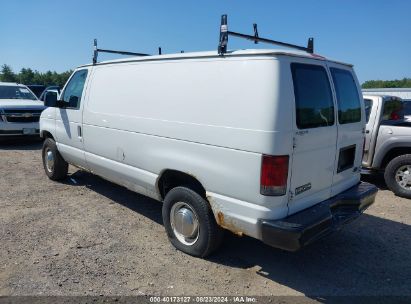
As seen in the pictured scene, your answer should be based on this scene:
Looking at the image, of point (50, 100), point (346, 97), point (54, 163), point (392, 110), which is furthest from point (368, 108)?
point (54, 163)

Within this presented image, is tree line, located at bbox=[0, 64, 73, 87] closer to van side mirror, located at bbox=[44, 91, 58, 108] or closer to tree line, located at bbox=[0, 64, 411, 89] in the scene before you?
tree line, located at bbox=[0, 64, 411, 89]

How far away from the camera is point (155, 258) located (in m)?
4.22

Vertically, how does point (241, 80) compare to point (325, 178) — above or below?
above

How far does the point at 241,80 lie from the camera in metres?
3.47

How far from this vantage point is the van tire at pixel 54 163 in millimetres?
6801

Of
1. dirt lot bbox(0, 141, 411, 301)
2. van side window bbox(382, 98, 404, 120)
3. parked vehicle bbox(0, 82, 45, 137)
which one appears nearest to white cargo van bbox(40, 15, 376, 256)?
dirt lot bbox(0, 141, 411, 301)

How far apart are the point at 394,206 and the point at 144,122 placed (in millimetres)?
4382

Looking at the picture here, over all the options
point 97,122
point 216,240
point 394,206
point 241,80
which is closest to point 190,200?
point 216,240

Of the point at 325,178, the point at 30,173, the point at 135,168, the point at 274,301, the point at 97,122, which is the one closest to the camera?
the point at 274,301

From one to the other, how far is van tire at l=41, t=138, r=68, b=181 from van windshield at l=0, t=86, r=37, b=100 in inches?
272

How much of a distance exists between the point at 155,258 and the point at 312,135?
2172 millimetres

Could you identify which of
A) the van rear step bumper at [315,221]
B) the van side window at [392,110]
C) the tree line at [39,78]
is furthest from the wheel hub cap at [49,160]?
the tree line at [39,78]

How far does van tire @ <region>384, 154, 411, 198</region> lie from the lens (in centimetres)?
661

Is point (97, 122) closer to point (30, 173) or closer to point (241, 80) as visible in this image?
point (241, 80)
